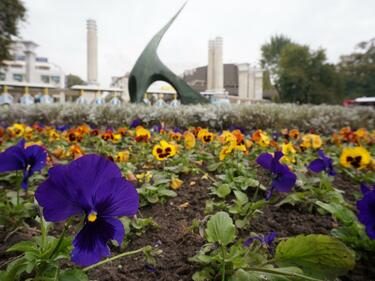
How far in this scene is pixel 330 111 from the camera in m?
6.03

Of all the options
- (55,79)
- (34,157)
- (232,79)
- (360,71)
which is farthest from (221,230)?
(55,79)

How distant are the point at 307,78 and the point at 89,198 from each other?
2310 centimetres

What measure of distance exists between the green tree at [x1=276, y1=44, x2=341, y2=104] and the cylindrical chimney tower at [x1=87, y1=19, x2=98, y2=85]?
13669mm

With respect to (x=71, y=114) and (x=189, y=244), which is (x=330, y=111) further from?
(x=189, y=244)

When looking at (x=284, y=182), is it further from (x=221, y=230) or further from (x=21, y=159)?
(x=21, y=159)

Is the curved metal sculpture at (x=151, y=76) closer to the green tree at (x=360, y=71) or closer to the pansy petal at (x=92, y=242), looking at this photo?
the pansy petal at (x=92, y=242)

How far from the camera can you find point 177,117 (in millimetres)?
4836

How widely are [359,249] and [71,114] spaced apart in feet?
16.1

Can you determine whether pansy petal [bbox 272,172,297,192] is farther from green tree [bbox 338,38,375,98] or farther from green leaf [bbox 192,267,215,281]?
green tree [bbox 338,38,375,98]

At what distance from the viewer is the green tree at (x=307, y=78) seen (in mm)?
21266

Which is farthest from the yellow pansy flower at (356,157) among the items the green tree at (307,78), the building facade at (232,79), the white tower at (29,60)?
the white tower at (29,60)

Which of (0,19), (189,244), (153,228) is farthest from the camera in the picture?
(0,19)

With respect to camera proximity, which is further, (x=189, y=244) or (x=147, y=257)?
(x=189, y=244)

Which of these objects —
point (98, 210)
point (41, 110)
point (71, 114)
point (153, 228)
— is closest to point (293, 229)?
point (153, 228)
